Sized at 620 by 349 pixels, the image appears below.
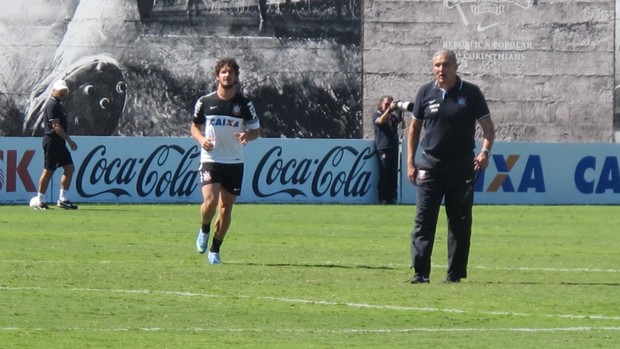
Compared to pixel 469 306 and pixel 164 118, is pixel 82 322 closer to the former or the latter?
pixel 469 306

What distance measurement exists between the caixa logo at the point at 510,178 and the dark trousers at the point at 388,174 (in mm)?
1580

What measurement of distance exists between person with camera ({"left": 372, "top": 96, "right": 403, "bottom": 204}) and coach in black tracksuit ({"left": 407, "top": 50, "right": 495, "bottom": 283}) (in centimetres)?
1648

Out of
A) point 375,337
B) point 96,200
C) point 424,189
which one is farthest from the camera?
point 96,200

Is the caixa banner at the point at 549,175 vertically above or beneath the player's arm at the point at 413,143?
beneath

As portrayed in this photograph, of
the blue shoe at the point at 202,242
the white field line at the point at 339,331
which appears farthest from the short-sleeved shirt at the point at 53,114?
the white field line at the point at 339,331

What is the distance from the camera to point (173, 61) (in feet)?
132

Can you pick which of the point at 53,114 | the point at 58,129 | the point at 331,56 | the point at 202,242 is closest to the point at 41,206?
the point at 58,129

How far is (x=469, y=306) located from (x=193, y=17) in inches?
1142

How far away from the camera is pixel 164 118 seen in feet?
132

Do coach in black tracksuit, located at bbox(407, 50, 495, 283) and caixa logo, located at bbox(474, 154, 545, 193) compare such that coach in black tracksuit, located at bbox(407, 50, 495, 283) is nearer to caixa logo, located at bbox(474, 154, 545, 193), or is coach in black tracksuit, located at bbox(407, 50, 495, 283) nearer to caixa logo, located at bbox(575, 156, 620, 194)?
caixa logo, located at bbox(474, 154, 545, 193)

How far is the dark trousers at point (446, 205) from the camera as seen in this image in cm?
1409

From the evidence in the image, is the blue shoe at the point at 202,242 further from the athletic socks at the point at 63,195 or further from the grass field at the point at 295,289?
the athletic socks at the point at 63,195

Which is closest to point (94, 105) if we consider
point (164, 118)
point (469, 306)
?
point (164, 118)

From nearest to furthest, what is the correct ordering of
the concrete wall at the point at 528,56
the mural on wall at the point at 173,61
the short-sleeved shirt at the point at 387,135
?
the short-sleeved shirt at the point at 387,135, the mural on wall at the point at 173,61, the concrete wall at the point at 528,56
